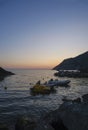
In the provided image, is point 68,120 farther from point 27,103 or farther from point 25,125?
point 27,103

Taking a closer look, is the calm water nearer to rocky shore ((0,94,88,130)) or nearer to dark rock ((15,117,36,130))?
dark rock ((15,117,36,130))

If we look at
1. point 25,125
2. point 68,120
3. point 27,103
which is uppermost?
point 68,120

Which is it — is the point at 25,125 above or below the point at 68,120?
below

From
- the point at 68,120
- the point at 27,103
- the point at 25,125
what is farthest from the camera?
Answer: the point at 27,103

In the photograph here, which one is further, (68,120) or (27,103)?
(27,103)

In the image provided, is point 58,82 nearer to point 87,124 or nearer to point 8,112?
point 8,112

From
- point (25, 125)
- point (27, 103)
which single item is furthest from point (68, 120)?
point (27, 103)

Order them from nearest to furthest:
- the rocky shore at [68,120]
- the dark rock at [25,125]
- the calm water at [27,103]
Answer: the rocky shore at [68,120] < the dark rock at [25,125] < the calm water at [27,103]

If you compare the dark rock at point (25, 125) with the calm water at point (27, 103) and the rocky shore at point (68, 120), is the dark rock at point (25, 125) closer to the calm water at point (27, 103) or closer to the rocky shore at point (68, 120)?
the rocky shore at point (68, 120)

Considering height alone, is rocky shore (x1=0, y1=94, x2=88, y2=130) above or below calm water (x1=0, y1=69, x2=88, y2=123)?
above

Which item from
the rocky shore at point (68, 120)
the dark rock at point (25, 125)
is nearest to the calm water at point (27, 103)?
the dark rock at point (25, 125)

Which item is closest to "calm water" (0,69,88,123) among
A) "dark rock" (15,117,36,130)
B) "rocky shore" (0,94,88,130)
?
"dark rock" (15,117,36,130)

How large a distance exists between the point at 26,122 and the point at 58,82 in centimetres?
4897

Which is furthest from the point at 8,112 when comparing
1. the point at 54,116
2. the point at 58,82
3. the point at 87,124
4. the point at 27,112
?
the point at 58,82
